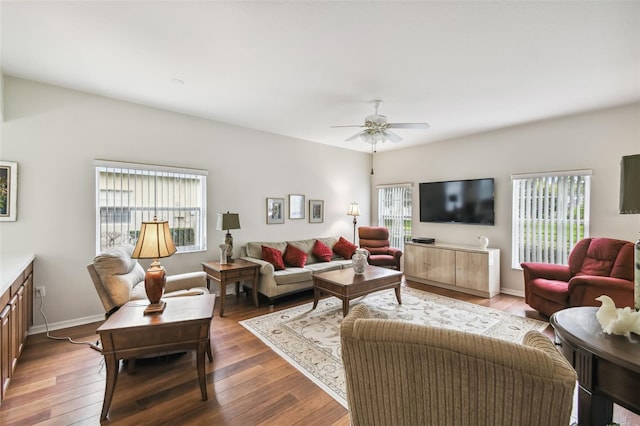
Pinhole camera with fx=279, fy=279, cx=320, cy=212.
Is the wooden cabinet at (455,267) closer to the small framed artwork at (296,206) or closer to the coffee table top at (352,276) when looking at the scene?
the coffee table top at (352,276)

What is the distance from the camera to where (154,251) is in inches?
81.2

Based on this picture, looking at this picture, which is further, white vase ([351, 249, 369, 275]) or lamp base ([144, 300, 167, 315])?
white vase ([351, 249, 369, 275])

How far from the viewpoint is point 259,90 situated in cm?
321

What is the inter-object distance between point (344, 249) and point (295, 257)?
1191mm

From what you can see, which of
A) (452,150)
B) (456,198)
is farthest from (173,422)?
(452,150)

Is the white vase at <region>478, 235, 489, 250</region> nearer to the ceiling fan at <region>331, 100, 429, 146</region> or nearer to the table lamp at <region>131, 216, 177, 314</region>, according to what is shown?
the ceiling fan at <region>331, 100, 429, 146</region>

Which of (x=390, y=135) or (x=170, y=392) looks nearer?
(x=170, y=392)

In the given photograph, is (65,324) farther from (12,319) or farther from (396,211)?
(396,211)

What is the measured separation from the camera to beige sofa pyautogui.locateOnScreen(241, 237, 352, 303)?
394cm

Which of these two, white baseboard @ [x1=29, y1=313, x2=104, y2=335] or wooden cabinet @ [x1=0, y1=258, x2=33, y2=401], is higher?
wooden cabinet @ [x1=0, y1=258, x2=33, y2=401]

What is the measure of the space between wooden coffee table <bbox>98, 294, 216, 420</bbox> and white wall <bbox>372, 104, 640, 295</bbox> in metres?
4.69

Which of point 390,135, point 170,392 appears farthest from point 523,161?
point 170,392

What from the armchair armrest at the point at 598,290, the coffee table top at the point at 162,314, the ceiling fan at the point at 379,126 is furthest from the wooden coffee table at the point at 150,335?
the armchair armrest at the point at 598,290

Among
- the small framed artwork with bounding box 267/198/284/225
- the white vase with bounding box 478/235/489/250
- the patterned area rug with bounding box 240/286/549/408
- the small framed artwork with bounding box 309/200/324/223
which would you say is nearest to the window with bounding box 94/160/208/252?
the small framed artwork with bounding box 267/198/284/225
